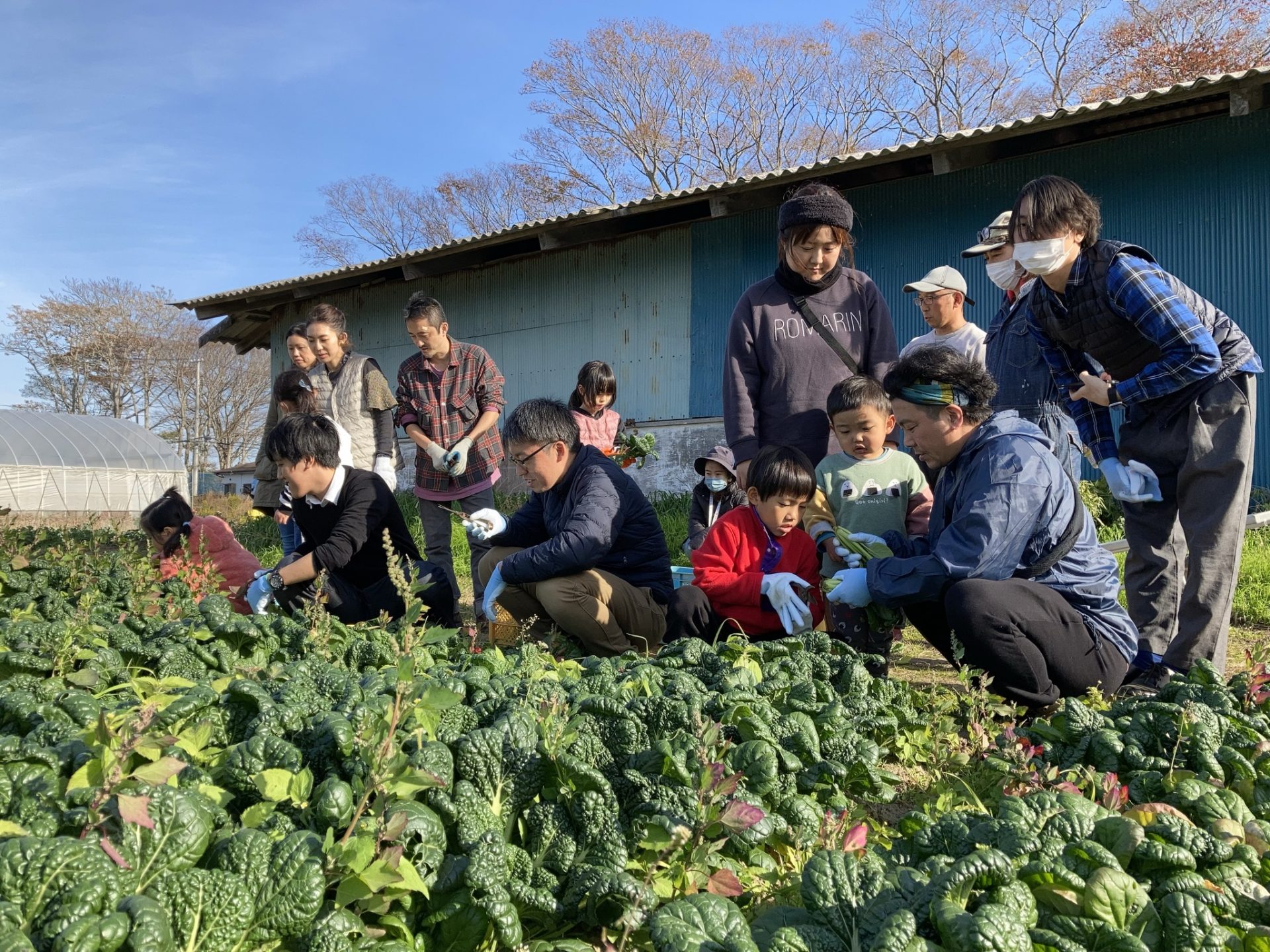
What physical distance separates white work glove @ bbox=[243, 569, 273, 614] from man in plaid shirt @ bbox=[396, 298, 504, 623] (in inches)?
39.3

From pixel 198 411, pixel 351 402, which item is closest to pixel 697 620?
pixel 351 402

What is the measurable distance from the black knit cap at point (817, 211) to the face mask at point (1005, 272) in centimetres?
89

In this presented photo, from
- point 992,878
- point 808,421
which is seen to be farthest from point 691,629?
point 992,878

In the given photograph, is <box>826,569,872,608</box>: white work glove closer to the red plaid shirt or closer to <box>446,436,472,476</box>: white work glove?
<box>446,436,472,476</box>: white work glove

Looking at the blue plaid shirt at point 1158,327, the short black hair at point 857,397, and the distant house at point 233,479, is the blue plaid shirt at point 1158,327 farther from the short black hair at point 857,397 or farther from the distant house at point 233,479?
the distant house at point 233,479

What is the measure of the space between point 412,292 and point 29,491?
16.8m

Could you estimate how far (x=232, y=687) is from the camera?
2082 mm

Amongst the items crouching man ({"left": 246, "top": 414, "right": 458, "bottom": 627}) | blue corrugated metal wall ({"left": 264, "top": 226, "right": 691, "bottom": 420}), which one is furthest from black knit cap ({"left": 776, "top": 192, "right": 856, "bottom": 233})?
blue corrugated metal wall ({"left": 264, "top": 226, "right": 691, "bottom": 420})

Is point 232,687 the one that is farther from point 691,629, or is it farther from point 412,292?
point 412,292

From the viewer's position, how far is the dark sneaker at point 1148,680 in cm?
314

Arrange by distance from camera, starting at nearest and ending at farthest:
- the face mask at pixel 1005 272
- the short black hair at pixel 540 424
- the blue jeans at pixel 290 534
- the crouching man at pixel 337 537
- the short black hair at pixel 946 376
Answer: the short black hair at pixel 946 376
the short black hair at pixel 540 424
the crouching man at pixel 337 537
the face mask at pixel 1005 272
the blue jeans at pixel 290 534

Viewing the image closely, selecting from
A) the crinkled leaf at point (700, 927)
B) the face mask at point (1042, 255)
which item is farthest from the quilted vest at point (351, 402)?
the crinkled leaf at point (700, 927)

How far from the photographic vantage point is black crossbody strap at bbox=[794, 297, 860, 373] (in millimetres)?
4090

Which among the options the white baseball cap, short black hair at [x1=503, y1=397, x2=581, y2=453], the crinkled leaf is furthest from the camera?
the white baseball cap
